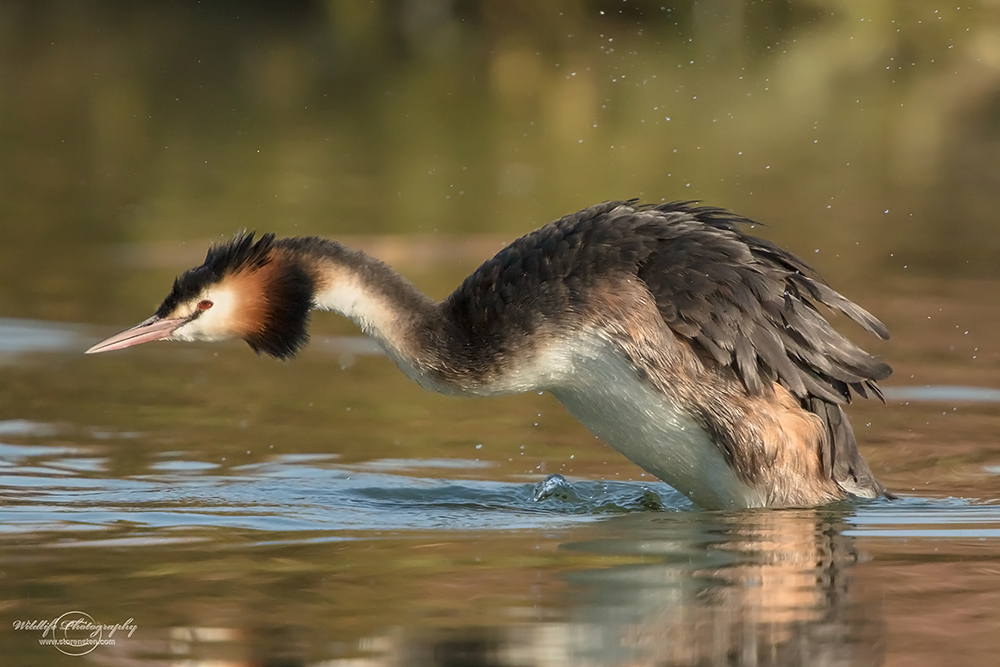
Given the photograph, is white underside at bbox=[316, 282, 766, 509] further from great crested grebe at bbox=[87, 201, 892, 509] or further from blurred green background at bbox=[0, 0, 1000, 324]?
blurred green background at bbox=[0, 0, 1000, 324]

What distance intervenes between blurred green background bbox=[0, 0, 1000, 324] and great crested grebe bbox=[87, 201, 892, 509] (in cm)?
415

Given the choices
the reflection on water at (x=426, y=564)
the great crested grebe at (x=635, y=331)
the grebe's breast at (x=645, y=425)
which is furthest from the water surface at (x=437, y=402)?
the great crested grebe at (x=635, y=331)

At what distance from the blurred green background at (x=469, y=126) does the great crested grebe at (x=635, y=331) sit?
4.15 m

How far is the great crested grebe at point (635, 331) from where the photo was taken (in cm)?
727

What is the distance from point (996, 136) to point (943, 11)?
33.7 feet

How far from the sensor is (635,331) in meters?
7.19

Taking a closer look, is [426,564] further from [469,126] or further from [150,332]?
[469,126]

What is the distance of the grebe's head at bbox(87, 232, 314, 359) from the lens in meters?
7.56

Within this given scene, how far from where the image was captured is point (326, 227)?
15.0 m

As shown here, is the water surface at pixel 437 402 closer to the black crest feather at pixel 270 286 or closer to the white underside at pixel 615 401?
the white underside at pixel 615 401

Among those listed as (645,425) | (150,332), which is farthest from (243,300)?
(645,425)

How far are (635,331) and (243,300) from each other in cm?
176

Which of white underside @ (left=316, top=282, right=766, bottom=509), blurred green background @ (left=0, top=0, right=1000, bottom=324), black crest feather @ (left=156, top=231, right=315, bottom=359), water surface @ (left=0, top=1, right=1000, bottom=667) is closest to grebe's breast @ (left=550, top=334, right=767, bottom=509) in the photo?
white underside @ (left=316, top=282, right=766, bottom=509)

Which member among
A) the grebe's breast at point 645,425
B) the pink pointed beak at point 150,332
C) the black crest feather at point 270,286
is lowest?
the grebe's breast at point 645,425
